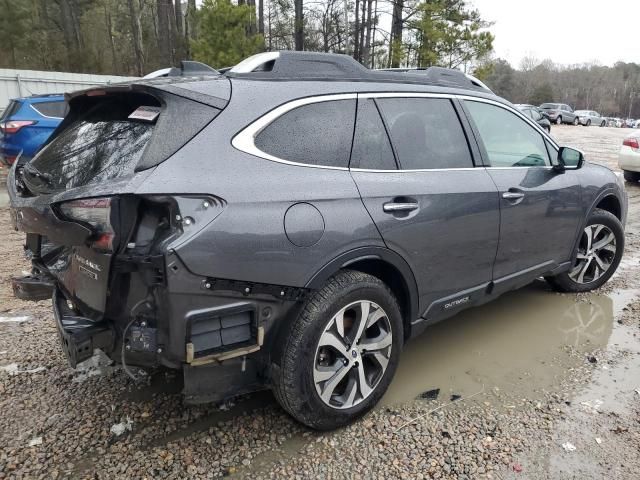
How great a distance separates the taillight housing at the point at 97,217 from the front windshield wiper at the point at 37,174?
0.47 metres

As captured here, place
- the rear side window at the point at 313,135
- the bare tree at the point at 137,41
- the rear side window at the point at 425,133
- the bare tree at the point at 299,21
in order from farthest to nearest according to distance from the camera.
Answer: the bare tree at the point at 137,41
the bare tree at the point at 299,21
the rear side window at the point at 425,133
the rear side window at the point at 313,135

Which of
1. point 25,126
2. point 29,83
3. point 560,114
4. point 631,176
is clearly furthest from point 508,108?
point 560,114

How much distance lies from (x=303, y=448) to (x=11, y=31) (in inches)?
1208

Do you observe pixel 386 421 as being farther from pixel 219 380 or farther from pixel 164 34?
pixel 164 34

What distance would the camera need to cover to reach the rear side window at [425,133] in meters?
2.85

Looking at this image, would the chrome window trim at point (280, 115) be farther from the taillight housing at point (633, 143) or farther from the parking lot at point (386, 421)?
the taillight housing at point (633, 143)

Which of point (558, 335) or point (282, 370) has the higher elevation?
point (282, 370)

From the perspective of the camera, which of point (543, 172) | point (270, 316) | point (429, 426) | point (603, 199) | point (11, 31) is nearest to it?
point (270, 316)

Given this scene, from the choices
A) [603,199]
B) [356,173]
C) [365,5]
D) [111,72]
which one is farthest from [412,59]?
[356,173]

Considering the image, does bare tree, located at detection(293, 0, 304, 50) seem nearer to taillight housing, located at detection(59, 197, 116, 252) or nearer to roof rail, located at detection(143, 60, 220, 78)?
A: roof rail, located at detection(143, 60, 220, 78)

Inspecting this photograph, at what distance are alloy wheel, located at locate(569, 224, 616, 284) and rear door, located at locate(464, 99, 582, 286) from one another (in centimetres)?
38

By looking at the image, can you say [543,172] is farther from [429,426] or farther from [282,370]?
[282,370]

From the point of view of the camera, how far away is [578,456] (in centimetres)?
247

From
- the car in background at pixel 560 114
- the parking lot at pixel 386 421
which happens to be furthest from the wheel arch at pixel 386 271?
the car in background at pixel 560 114
